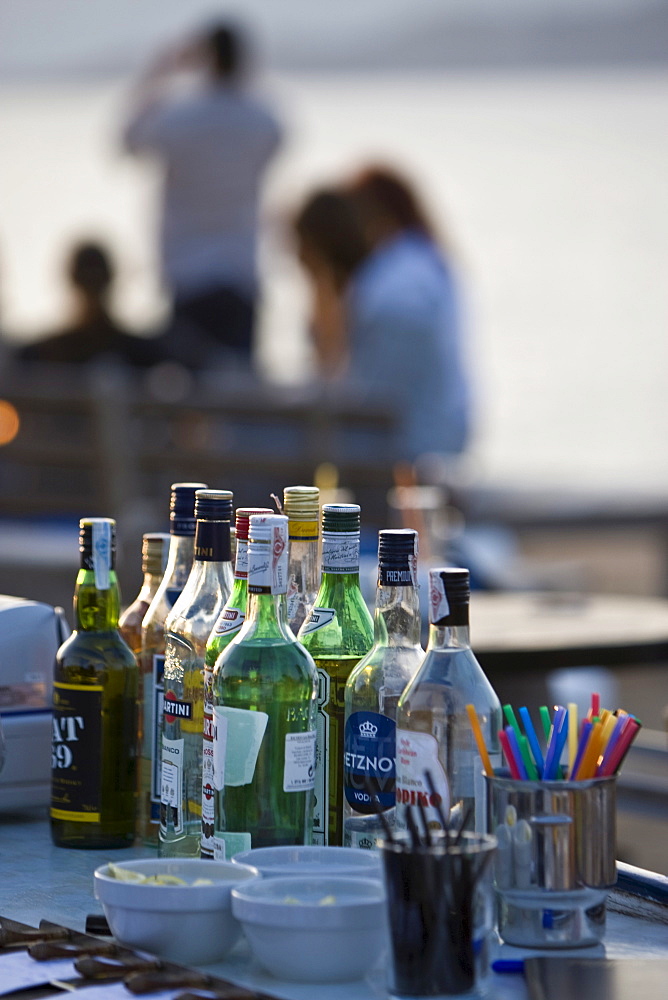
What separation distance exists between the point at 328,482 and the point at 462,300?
147 cm

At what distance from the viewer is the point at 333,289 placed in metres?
4.57

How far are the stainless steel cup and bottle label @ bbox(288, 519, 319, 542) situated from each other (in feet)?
1.00

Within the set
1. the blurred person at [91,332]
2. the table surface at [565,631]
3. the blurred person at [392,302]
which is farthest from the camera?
the blurred person at [91,332]

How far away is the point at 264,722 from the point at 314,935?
7.8 inches

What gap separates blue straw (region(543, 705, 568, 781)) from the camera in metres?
1.03

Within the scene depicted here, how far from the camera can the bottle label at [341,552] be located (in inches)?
45.6

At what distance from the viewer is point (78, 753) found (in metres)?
1.27

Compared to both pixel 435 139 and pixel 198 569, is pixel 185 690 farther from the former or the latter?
pixel 435 139

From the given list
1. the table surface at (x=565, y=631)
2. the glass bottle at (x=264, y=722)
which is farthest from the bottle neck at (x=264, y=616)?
the table surface at (x=565, y=631)

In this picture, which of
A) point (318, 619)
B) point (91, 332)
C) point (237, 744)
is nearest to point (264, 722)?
point (237, 744)

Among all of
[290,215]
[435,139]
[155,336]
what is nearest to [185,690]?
[290,215]

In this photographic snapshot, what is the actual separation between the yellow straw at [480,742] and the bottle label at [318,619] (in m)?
0.18

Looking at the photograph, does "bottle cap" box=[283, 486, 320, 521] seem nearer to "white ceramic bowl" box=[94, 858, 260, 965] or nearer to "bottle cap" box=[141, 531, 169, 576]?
"bottle cap" box=[141, 531, 169, 576]

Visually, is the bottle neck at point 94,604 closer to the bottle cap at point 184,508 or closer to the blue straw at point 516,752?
the bottle cap at point 184,508
